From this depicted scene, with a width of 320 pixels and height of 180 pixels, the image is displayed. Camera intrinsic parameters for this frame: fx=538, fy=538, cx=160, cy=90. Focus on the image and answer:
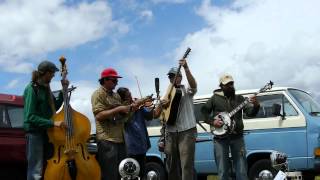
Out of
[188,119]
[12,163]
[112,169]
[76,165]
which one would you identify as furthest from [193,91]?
[12,163]

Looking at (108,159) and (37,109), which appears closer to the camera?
(37,109)

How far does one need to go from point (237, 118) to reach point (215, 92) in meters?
0.62

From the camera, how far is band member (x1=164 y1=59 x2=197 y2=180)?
7.27 m

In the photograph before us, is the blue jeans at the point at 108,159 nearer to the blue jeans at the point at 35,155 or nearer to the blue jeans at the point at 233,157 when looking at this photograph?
the blue jeans at the point at 35,155

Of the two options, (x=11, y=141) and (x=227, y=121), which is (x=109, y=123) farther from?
(x=11, y=141)

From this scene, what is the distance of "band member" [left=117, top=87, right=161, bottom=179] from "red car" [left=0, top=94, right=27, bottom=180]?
214cm

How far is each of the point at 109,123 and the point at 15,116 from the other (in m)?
2.84

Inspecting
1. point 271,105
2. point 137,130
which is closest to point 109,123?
point 137,130

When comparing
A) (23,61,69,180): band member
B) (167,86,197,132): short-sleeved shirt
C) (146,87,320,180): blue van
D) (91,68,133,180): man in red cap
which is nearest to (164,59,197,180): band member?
(167,86,197,132): short-sleeved shirt

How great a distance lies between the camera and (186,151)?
286 inches

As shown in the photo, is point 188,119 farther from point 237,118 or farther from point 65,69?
point 65,69

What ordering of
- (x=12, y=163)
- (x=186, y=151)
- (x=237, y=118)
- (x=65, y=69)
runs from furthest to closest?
1. (x=12, y=163)
2. (x=237, y=118)
3. (x=186, y=151)
4. (x=65, y=69)

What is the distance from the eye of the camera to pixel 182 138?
7.36 m

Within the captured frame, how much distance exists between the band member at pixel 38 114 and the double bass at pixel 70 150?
12 cm
